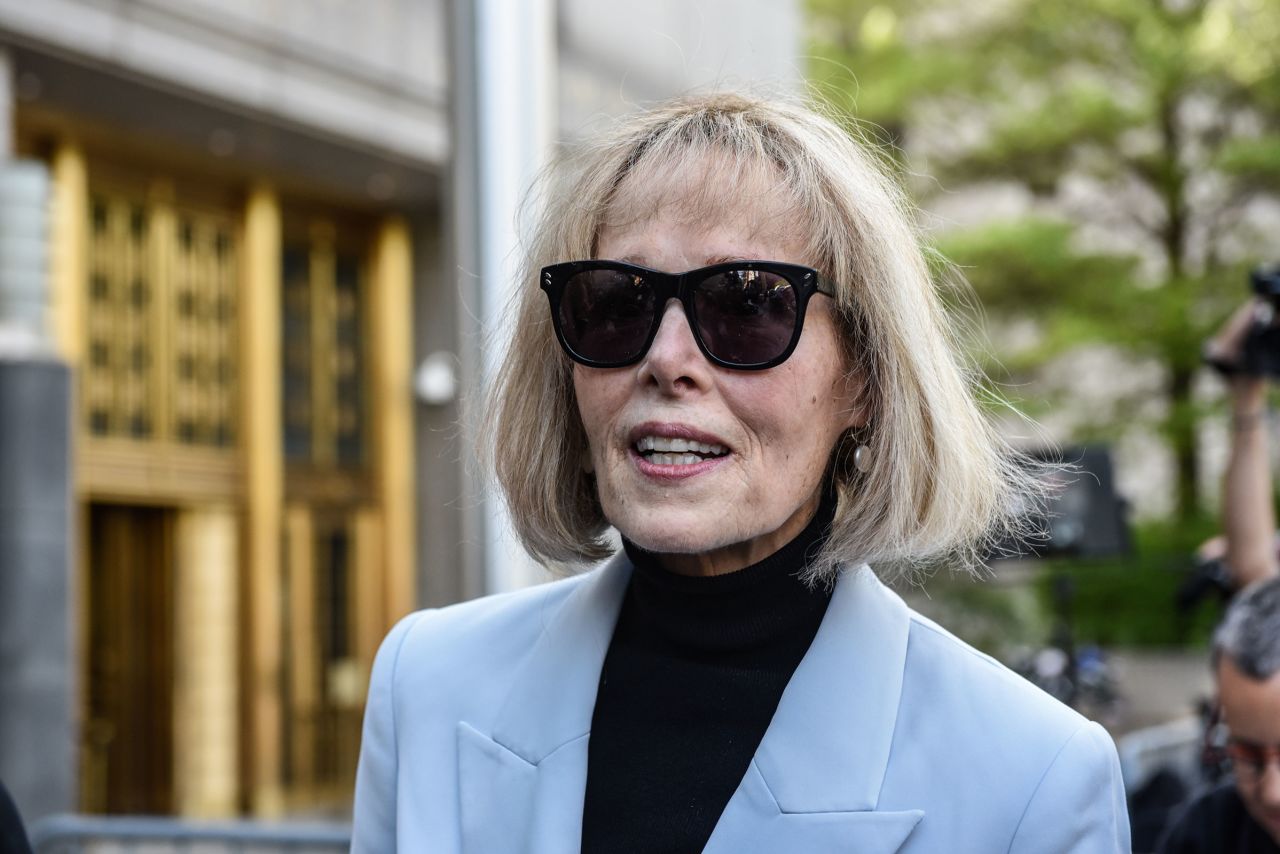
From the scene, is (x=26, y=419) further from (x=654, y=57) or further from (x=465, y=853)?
(x=465, y=853)

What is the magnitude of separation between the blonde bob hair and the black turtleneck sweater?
0.23 feet

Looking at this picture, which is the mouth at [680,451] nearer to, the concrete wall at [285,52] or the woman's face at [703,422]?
the woman's face at [703,422]

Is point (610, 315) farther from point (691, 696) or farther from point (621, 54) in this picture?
point (621, 54)

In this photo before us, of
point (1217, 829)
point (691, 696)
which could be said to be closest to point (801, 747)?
point (691, 696)

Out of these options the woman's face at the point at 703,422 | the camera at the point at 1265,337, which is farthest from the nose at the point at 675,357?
the camera at the point at 1265,337

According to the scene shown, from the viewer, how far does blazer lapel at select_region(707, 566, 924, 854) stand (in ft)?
5.52

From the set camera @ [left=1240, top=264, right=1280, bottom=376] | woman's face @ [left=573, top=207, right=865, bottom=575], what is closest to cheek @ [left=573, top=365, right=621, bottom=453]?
woman's face @ [left=573, top=207, right=865, bottom=575]

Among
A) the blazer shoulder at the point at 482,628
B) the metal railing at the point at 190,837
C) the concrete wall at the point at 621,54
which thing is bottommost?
the metal railing at the point at 190,837

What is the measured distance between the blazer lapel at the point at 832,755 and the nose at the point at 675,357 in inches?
13.6

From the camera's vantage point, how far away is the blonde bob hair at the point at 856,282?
1.77 metres

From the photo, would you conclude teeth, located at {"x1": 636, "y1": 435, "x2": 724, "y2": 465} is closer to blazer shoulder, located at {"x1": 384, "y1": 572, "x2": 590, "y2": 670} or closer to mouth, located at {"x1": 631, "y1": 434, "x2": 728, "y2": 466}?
mouth, located at {"x1": 631, "y1": 434, "x2": 728, "y2": 466}

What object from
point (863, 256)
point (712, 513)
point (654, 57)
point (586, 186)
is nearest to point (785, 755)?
point (712, 513)

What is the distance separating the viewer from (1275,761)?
248 centimetres

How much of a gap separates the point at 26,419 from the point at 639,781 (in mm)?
7614
